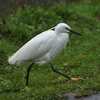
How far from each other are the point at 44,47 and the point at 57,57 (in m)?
2.98

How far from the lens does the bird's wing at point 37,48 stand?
1087 cm

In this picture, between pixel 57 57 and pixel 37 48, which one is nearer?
pixel 37 48

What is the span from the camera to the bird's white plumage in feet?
35.7

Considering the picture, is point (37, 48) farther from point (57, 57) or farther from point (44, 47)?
point (57, 57)

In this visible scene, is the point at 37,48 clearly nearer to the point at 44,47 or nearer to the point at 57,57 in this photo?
the point at 44,47

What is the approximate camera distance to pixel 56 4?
19.6 m

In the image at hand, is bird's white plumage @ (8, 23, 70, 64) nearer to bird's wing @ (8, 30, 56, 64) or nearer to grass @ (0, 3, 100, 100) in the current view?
bird's wing @ (8, 30, 56, 64)

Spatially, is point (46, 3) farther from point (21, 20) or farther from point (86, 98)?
point (86, 98)

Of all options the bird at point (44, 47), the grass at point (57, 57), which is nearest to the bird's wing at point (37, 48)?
the bird at point (44, 47)

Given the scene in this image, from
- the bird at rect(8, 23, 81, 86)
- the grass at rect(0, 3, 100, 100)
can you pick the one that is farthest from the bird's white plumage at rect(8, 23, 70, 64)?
the grass at rect(0, 3, 100, 100)

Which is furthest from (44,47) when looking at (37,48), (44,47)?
(37,48)

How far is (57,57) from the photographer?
13.8m

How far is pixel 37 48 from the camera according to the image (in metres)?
10.9

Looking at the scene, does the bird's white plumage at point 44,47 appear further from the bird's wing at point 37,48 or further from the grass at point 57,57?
the grass at point 57,57
